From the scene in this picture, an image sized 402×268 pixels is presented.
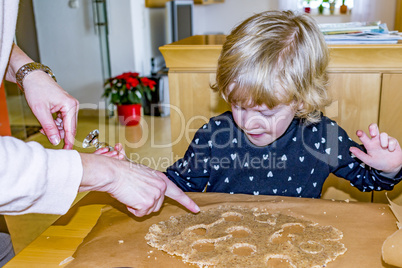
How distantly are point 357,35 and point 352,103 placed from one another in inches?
8.6

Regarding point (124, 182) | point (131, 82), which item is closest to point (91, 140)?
point (124, 182)

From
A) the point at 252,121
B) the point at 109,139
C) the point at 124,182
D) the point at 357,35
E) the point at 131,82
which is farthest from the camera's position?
the point at 131,82

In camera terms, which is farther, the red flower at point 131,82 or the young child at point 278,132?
the red flower at point 131,82

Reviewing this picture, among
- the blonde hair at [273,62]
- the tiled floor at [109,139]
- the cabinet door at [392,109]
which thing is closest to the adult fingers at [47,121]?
the blonde hair at [273,62]

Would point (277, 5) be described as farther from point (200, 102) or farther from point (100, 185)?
point (100, 185)

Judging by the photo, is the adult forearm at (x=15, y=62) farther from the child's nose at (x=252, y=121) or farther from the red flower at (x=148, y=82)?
the red flower at (x=148, y=82)

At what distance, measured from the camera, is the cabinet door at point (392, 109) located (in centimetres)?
129

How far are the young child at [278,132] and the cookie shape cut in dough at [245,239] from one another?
0.77ft

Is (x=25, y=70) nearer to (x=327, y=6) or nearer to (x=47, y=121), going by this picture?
(x=47, y=121)

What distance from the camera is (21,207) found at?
0.63 metres

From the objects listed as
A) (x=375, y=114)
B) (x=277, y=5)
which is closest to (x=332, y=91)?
(x=375, y=114)

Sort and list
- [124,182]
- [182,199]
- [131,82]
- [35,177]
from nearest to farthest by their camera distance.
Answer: [35,177]
[124,182]
[182,199]
[131,82]

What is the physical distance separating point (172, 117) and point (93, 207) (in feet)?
1.89

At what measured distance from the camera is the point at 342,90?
1335 mm
